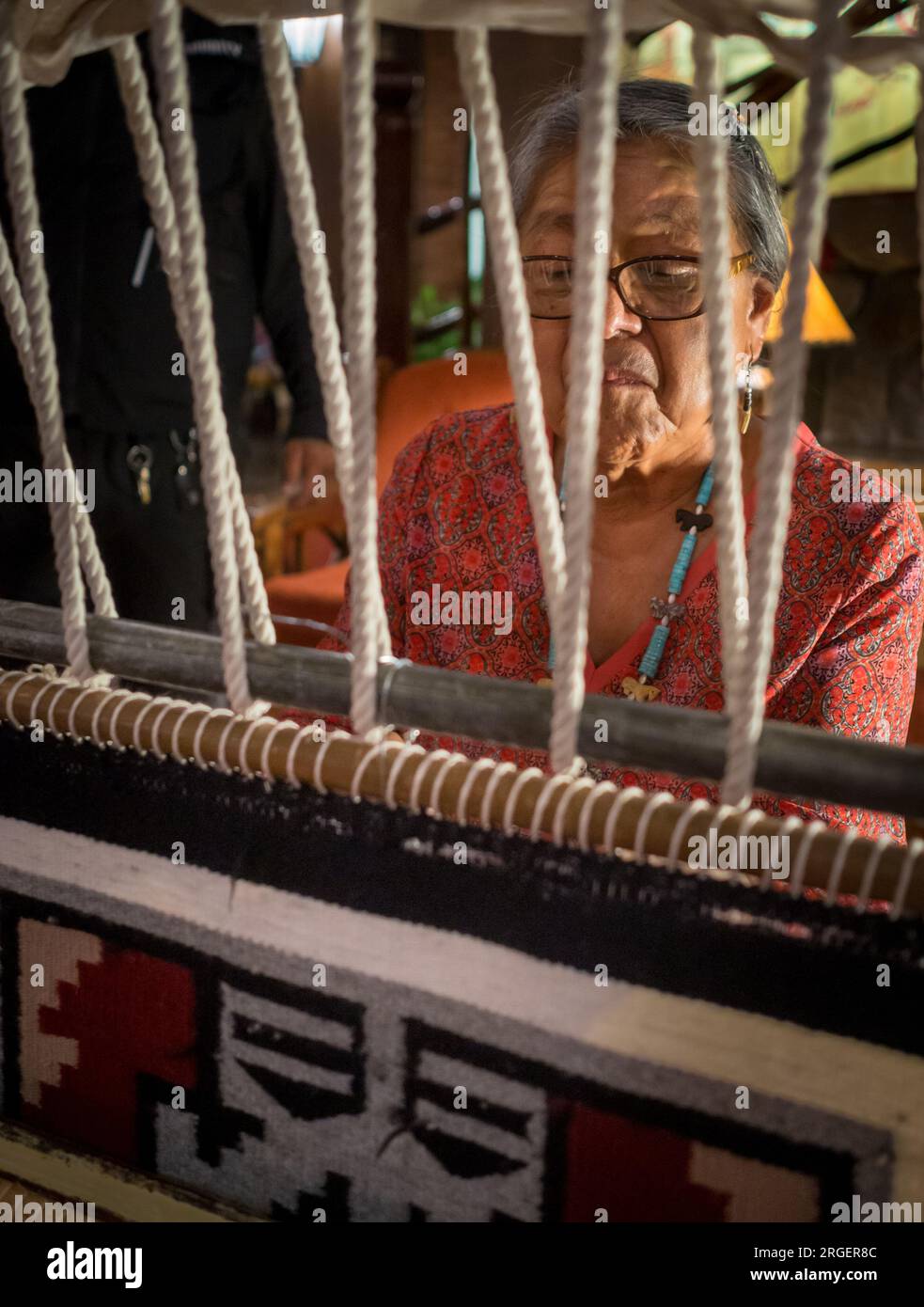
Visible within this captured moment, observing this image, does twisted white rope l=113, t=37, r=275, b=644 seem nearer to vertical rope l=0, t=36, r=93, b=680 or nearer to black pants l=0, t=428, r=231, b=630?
vertical rope l=0, t=36, r=93, b=680

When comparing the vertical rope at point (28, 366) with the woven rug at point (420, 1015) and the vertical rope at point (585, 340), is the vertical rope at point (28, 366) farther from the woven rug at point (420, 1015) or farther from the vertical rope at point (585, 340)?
the vertical rope at point (585, 340)

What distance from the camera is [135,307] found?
204 centimetres

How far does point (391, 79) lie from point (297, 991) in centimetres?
462

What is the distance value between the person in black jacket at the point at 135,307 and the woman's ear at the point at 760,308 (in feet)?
4.11

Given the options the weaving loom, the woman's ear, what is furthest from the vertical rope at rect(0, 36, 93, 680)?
the woman's ear

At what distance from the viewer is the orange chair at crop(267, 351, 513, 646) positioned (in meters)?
2.62

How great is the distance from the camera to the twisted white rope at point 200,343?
56 centimetres

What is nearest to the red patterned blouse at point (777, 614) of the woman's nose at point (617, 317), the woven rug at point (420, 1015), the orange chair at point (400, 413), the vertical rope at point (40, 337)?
the woman's nose at point (617, 317)

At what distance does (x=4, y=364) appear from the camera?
6.53 feet

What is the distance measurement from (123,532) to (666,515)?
4.38 ft

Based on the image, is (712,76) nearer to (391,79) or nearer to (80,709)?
(80,709)

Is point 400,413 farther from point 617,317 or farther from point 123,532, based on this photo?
point 617,317

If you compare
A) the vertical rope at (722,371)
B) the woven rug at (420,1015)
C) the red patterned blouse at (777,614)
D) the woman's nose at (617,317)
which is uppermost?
the woman's nose at (617,317)

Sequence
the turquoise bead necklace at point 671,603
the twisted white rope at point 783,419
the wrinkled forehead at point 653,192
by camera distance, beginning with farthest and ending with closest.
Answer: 1. the turquoise bead necklace at point 671,603
2. the wrinkled forehead at point 653,192
3. the twisted white rope at point 783,419
